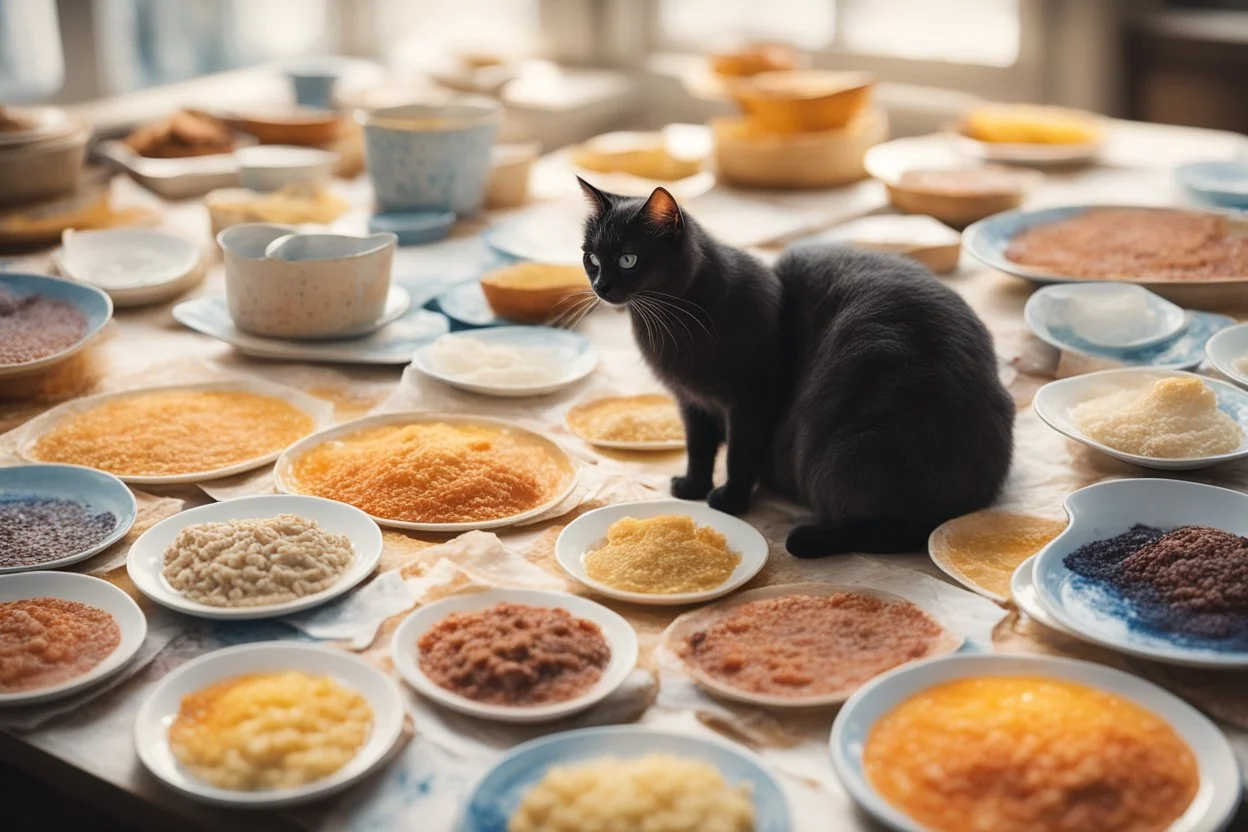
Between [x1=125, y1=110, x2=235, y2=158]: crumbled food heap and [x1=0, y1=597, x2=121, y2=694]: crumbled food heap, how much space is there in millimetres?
2016

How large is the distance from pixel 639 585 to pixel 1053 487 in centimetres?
66

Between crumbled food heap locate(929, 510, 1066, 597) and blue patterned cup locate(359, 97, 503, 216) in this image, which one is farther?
blue patterned cup locate(359, 97, 503, 216)

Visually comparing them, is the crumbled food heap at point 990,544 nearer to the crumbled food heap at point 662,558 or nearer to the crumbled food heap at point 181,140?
the crumbled food heap at point 662,558

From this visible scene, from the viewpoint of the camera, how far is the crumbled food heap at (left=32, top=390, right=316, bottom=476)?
188 cm

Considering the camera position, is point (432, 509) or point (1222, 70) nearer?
point (432, 509)

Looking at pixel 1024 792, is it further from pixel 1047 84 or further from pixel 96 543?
pixel 1047 84

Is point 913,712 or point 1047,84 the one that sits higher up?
point 1047,84

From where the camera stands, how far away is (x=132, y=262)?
→ 2.63 m

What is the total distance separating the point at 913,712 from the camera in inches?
50.5

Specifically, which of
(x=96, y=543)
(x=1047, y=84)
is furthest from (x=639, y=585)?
(x=1047, y=84)

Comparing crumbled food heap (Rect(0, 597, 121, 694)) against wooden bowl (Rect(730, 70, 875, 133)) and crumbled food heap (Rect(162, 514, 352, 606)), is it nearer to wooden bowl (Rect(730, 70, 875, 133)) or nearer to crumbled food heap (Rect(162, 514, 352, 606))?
crumbled food heap (Rect(162, 514, 352, 606))

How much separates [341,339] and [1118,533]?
136 cm

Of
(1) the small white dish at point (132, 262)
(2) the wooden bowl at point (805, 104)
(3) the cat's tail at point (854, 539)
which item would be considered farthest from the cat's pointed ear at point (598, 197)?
(2) the wooden bowl at point (805, 104)

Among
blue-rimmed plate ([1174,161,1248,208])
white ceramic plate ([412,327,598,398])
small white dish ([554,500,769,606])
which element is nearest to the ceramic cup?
white ceramic plate ([412,327,598,398])
